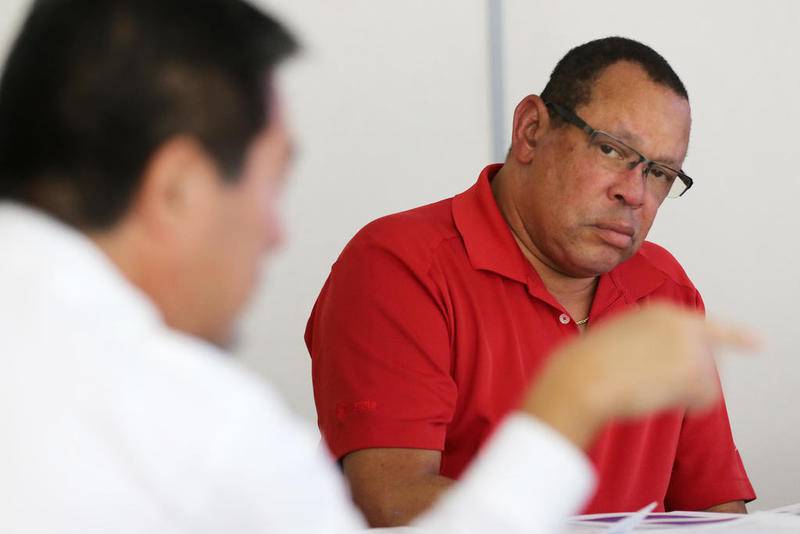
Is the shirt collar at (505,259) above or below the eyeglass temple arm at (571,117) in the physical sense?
below

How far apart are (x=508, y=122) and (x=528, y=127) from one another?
2.66 feet

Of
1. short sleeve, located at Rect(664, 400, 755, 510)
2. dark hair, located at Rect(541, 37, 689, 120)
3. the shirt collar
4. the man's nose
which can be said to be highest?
dark hair, located at Rect(541, 37, 689, 120)

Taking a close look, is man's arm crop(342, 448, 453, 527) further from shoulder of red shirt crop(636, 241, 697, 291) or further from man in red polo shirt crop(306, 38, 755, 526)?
shoulder of red shirt crop(636, 241, 697, 291)

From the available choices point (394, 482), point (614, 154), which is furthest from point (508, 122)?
point (394, 482)

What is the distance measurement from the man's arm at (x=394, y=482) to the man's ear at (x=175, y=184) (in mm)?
789

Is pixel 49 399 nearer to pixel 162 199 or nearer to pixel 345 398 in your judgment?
pixel 162 199

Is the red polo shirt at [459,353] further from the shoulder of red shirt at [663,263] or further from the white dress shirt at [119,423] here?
the white dress shirt at [119,423]

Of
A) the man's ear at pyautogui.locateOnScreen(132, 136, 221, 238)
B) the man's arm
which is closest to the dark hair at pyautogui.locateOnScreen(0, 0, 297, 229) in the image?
the man's ear at pyautogui.locateOnScreen(132, 136, 221, 238)

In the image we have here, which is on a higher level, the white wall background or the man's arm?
the white wall background

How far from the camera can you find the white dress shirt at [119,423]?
670 mm

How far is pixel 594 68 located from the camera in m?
1.84

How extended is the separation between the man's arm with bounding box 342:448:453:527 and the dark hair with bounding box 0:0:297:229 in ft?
2.66

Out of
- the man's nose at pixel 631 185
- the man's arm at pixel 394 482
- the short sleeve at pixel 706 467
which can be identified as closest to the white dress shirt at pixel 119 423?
the man's arm at pixel 394 482

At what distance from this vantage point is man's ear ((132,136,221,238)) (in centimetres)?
75
